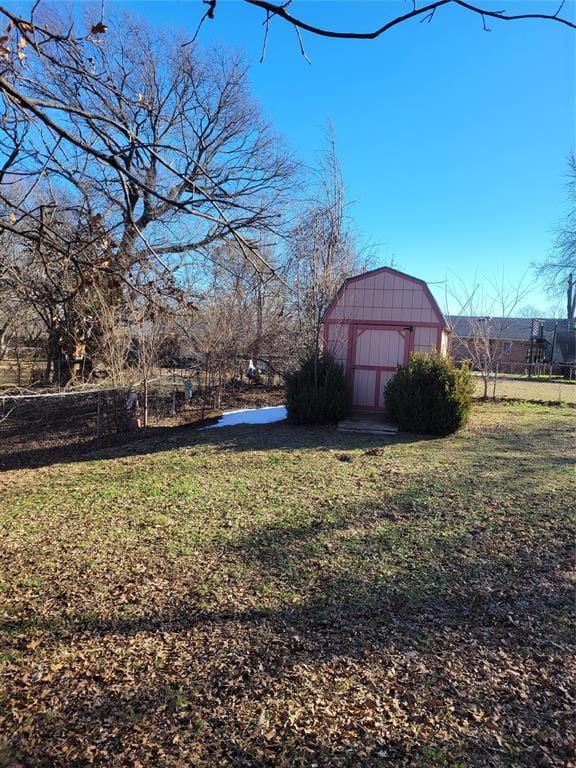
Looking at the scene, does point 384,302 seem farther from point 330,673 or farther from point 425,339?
point 330,673

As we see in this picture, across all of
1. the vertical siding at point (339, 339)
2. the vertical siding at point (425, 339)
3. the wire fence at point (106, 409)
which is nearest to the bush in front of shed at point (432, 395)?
the vertical siding at point (425, 339)

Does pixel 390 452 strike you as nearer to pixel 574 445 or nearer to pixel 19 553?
pixel 574 445

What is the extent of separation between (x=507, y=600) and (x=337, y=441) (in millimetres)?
5492

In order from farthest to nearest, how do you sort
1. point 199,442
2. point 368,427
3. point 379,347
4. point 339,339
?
point 379,347 → point 339,339 → point 368,427 → point 199,442

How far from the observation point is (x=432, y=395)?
29.9 feet

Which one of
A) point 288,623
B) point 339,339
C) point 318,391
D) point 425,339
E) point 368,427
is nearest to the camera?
point 288,623

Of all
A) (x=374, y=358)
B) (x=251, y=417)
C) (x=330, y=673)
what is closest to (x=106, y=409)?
(x=251, y=417)

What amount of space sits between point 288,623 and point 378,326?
28.7ft

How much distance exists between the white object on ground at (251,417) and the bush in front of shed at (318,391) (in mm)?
1065

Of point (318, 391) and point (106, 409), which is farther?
point (106, 409)

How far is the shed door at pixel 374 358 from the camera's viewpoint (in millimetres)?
10828

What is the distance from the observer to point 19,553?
3867 millimetres

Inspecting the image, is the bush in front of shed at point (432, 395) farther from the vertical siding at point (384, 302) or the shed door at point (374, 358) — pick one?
the vertical siding at point (384, 302)

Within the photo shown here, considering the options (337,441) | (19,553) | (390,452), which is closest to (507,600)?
(19,553)
